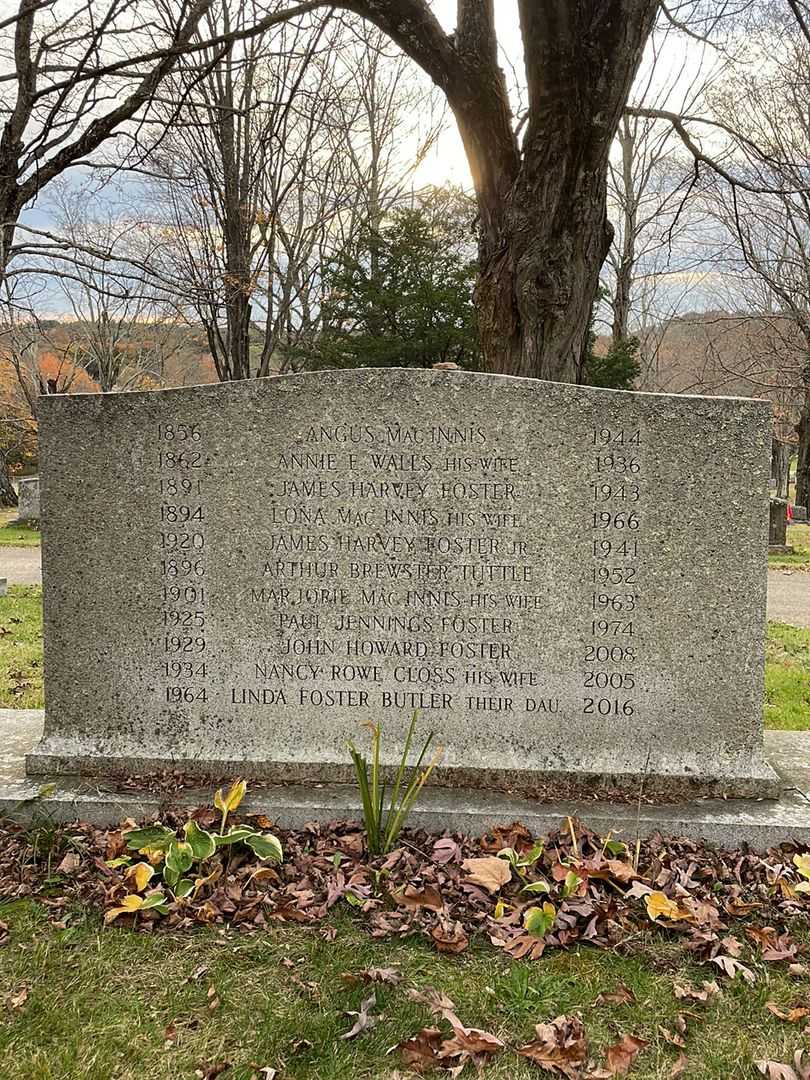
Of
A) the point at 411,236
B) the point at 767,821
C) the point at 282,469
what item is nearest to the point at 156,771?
the point at 282,469

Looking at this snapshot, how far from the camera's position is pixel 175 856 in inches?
127

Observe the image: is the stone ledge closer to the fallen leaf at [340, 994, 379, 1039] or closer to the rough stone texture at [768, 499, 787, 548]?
the fallen leaf at [340, 994, 379, 1039]

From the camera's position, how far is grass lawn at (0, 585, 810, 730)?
5.74 meters

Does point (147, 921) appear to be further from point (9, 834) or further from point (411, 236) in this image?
point (411, 236)

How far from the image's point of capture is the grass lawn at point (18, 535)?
17609 millimetres

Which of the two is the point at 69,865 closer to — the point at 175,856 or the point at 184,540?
the point at 175,856

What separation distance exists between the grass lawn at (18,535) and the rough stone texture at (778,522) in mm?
14822

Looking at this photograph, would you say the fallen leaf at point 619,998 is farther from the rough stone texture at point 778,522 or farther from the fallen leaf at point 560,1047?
the rough stone texture at point 778,522

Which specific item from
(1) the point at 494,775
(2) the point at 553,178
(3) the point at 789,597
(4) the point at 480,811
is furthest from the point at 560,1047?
(3) the point at 789,597

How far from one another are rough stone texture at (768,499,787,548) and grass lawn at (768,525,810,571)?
330 millimetres

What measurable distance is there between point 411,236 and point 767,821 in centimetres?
1596

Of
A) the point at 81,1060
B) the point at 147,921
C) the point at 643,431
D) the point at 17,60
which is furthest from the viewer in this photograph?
the point at 17,60

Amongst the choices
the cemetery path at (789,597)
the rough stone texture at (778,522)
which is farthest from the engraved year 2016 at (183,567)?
the rough stone texture at (778,522)

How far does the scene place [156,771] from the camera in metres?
3.96
